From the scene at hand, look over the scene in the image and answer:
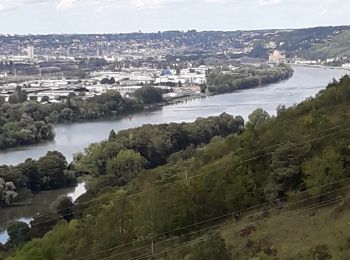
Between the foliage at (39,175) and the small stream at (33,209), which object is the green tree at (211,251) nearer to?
the small stream at (33,209)

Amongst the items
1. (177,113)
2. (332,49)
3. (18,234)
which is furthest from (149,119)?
(332,49)

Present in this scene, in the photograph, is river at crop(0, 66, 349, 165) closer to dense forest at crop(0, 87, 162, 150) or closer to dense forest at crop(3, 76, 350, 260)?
dense forest at crop(0, 87, 162, 150)

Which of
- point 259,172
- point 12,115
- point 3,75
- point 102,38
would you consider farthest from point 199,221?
point 102,38

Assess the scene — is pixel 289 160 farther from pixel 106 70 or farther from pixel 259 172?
pixel 106 70

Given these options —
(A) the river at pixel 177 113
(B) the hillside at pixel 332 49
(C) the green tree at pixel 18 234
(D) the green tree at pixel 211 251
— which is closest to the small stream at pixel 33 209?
(C) the green tree at pixel 18 234

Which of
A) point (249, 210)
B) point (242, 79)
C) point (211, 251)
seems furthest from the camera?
point (242, 79)

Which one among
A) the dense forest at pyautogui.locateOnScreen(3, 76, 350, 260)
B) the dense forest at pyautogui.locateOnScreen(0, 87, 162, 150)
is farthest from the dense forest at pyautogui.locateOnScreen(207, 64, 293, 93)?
the dense forest at pyautogui.locateOnScreen(3, 76, 350, 260)

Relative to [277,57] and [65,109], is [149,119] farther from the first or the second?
[277,57]
